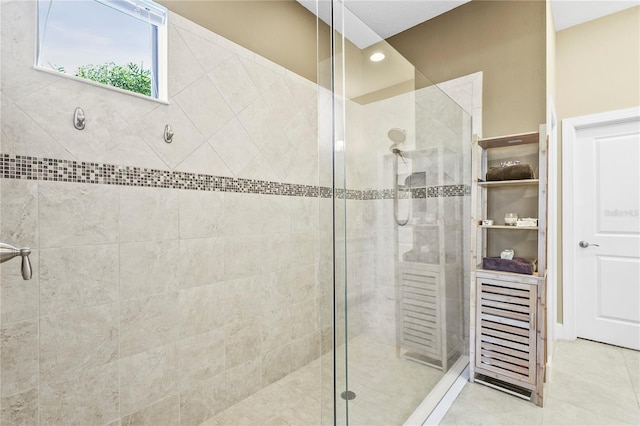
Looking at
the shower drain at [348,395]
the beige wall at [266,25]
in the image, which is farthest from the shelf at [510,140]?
the shower drain at [348,395]

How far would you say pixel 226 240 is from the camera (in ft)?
5.93

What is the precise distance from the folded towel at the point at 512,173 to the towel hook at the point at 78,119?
2.21 m

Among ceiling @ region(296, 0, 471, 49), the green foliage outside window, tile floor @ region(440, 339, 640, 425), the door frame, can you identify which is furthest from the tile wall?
the door frame

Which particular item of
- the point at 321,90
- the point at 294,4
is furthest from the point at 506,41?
the point at 321,90

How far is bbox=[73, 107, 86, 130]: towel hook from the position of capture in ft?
4.15

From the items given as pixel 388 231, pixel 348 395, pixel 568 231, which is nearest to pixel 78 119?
pixel 388 231

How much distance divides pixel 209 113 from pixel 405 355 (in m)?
1.57

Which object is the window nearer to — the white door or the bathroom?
the bathroom

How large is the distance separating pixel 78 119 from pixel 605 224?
3593 millimetres

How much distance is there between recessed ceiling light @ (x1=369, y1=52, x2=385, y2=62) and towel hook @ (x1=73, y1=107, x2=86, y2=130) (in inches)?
45.6

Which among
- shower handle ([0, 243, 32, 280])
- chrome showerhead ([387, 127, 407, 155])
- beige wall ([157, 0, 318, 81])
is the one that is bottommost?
shower handle ([0, 243, 32, 280])

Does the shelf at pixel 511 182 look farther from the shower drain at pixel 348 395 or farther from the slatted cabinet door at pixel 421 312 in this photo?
the shower drain at pixel 348 395

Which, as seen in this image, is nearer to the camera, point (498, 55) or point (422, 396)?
point (422, 396)

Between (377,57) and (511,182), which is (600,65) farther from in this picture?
(377,57)
